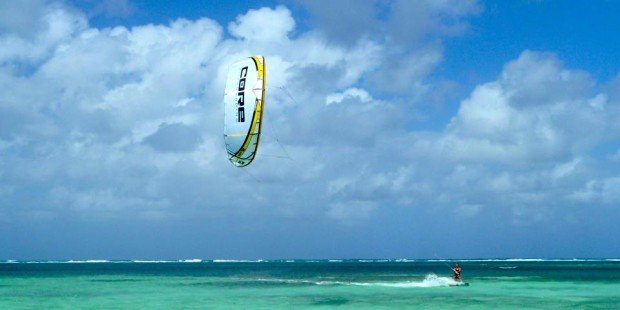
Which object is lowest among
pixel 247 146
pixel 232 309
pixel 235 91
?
pixel 232 309

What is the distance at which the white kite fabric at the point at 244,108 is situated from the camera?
1464 centimetres

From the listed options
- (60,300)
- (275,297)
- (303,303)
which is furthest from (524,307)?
(60,300)

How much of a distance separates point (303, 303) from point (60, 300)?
1162 cm

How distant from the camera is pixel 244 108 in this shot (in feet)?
49.0

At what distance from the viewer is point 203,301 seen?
2997 centimetres

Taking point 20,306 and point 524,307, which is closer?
point 524,307

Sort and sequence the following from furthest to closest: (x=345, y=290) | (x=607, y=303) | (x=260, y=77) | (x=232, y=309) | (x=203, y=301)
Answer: (x=345, y=290) < (x=203, y=301) < (x=607, y=303) < (x=232, y=309) < (x=260, y=77)

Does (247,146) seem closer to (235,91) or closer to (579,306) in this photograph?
(235,91)

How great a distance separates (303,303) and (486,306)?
288 inches

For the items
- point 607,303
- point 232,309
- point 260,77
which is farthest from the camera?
point 607,303

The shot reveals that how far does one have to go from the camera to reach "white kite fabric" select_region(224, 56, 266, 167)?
14641mm

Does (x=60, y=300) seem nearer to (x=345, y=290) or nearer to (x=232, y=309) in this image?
(x=232, y=309)

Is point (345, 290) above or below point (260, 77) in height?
below

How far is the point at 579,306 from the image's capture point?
2722 centimetres
